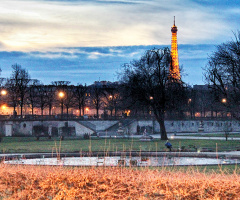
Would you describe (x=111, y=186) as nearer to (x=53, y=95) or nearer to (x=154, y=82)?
(x=154, y=82)

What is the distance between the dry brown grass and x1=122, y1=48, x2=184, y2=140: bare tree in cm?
3348

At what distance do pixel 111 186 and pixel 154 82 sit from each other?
35822 mm

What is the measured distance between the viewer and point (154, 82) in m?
44.6

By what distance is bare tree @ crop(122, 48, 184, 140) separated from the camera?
4366cm

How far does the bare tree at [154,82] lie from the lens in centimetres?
4366

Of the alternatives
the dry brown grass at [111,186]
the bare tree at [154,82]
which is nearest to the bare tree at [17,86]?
the bare tree at [154,82]

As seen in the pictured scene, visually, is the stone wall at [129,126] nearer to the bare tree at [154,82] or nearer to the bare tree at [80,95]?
the bare tree at [80,95]

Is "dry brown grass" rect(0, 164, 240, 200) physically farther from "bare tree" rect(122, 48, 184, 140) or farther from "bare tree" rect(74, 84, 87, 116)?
"bare tree" rect(74, 84, 87, 116)

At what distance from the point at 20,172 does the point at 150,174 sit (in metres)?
2.95

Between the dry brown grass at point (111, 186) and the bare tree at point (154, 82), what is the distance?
33.5 metres

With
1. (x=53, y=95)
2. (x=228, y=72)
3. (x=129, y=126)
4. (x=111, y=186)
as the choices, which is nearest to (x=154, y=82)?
(x=228, y=72)

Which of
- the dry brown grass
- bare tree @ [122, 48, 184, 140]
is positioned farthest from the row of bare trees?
the dry brown grass

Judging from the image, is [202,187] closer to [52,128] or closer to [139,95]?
[139,95]

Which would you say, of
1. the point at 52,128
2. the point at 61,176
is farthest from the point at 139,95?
the point at 61,176
